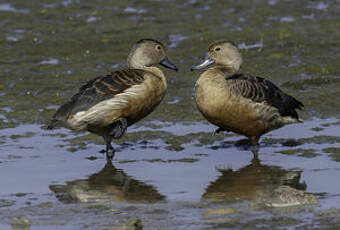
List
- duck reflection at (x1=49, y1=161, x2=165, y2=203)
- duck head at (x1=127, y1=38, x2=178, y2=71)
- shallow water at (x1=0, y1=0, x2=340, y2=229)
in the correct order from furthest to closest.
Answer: duck head at (x1=127, y1=38, x2=178, y2=71) → duck reflection at (x1=49, y1=161, x2=165, y2=203) → shallow water at (x1=0, y1=0, x2=340, y2=229)

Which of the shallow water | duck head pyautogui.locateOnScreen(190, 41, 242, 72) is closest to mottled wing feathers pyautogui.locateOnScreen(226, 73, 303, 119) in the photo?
duck head pyautogui.locateOnScreen(190, 41, 242, 72)

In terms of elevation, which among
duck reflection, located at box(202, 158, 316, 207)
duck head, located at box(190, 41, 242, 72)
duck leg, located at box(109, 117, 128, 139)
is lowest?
duck reflection, located at box(202, 158, 316, 207)

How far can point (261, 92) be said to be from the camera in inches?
419

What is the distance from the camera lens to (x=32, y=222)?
7.50 meters

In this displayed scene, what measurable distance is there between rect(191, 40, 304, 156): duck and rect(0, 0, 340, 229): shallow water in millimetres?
300

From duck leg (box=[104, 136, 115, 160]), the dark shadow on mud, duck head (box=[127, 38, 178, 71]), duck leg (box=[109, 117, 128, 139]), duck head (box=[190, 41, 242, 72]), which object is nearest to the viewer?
duck leg (box=[109, 117, 128, 139])

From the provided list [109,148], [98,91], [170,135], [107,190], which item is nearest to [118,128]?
[109,148]

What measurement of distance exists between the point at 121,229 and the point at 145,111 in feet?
12.3

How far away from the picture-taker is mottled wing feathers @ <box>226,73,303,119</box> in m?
10.4

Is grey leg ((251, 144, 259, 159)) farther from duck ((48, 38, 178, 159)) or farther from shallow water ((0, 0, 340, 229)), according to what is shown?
duck ((48, 38, 178, 159))

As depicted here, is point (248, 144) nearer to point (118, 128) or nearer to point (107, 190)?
point (118, 128)

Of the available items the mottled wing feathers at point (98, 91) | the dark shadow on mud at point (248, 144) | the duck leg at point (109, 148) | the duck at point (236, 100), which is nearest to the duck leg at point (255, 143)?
the duck at point (236, 100)

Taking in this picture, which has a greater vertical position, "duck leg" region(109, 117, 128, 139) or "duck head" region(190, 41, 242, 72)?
"duck head" region(190, 41, 242, 72)

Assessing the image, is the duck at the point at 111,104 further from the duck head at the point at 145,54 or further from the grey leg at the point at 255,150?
the grey leg at the point at 255,150
